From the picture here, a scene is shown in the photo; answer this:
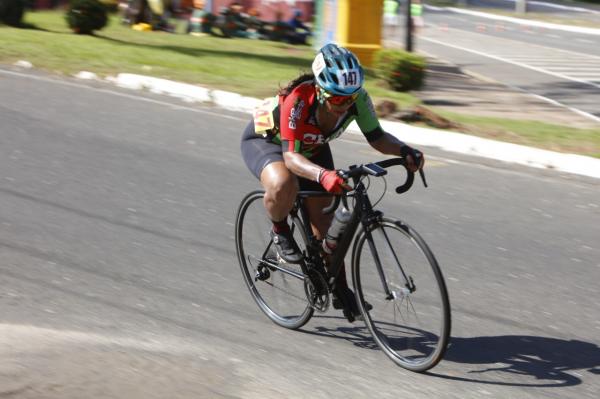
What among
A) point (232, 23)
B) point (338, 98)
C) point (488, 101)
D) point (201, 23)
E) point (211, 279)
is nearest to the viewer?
point (338, 98)

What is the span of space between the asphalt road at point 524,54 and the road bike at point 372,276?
11.5 metres

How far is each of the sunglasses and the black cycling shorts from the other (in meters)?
0.58

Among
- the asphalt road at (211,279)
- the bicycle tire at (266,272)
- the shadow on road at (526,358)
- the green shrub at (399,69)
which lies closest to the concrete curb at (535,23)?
the green shrub at (399,69)

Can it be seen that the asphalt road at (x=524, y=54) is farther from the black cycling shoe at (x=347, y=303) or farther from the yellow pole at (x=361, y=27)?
the black cycling shoe at (x=347, y=303)

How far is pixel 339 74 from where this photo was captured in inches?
205

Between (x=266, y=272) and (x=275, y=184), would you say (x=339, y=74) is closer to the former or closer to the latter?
(x=275, y=184)

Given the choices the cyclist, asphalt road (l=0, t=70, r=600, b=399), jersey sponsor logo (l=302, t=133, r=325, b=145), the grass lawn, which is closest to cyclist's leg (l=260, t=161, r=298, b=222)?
the cyclist

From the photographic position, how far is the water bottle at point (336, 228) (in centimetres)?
549

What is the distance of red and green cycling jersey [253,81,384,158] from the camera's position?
216 inches

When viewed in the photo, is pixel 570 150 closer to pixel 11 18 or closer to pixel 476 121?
pixel 476 121

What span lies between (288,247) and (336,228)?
513 mm

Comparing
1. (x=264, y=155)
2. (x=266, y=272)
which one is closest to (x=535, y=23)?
Answer: (x=266, y=272)

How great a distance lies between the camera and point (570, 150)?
12242mm

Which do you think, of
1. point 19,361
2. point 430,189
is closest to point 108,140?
point 430,189
